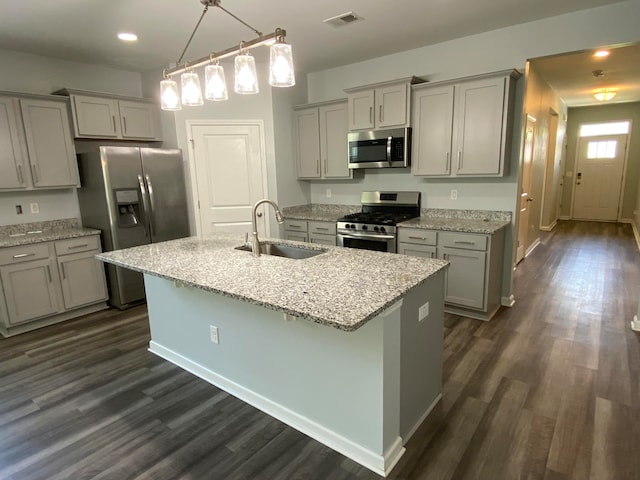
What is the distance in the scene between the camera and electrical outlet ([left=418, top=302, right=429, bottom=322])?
1.95 m

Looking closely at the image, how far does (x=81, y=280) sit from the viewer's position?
379 cm

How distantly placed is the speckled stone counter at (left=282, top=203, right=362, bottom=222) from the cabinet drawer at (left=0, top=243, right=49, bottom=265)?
2.52 metres

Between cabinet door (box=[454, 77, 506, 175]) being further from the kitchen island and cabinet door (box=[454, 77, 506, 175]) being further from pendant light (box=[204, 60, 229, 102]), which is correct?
pendant light (box=[204, 60, 229, 102])

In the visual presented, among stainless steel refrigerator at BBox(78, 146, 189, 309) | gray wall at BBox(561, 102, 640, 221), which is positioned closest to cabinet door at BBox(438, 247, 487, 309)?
stainless steel refrigerator at BBox(78, 146, 189, 309)

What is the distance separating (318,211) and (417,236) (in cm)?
Answer: 176

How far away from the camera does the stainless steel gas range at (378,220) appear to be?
3.84 m

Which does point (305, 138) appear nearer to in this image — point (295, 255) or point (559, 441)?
point (295, 255)

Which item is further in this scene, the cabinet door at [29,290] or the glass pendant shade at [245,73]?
the cabinet door at [29,290]

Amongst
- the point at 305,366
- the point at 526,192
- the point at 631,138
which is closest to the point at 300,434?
the point at 305,366

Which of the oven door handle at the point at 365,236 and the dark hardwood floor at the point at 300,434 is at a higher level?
the oven door handle at the point at 365,236

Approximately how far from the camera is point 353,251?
7.99 feet

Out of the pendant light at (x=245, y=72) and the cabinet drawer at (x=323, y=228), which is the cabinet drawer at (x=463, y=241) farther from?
the pendant light at (x=245, y=72)

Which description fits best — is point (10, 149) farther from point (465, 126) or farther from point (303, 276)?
point (465, 126)

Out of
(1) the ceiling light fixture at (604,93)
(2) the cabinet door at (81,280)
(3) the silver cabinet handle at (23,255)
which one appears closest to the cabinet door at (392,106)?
(2) the cabinet door at (81,280)
